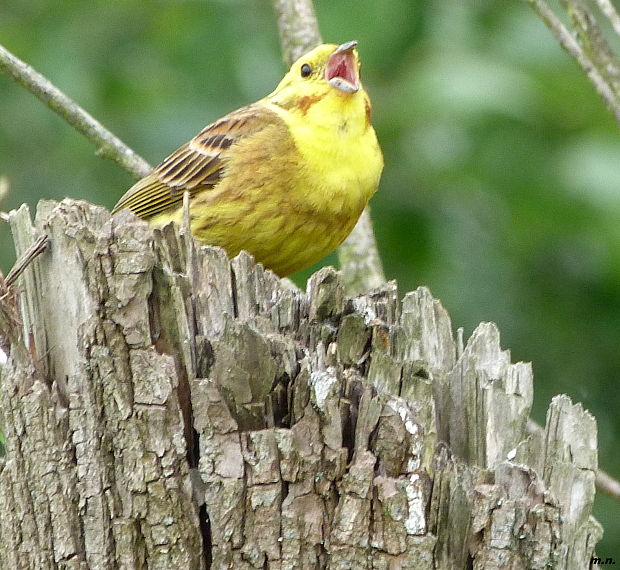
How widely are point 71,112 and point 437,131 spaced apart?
104 inches

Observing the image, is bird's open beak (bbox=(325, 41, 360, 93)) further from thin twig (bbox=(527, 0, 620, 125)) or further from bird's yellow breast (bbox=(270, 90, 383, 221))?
thin twig (bbox=(527, 0, 620, 125))

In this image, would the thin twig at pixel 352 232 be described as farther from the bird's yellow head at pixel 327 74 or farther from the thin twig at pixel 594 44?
the thin twig at pixel 594 44

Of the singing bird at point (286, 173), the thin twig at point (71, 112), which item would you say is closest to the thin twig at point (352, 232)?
the singing bird at point (286, 173)

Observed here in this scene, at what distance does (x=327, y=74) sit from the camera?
16.5 ft

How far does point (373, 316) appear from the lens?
122 inches

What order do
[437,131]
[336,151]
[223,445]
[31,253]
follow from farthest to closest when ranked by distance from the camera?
[437,131] → [336,151] → [31,253] → [223,445]

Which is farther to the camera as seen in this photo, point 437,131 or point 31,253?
point 437,131

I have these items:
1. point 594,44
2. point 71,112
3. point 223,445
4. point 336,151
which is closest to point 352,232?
point 336,151

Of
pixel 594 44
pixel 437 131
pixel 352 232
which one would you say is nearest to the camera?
pixel 594 44

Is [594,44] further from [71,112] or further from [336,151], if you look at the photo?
[71,112]

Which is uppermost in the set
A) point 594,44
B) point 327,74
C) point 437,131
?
point 437,131

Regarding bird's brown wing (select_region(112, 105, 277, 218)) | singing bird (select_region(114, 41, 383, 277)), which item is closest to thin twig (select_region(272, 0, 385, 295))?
singing bird (select_region(114, 41, 383, 277))

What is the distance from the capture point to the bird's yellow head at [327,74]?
4.99 m

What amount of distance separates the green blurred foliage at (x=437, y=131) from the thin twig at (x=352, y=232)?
1.43 ft
